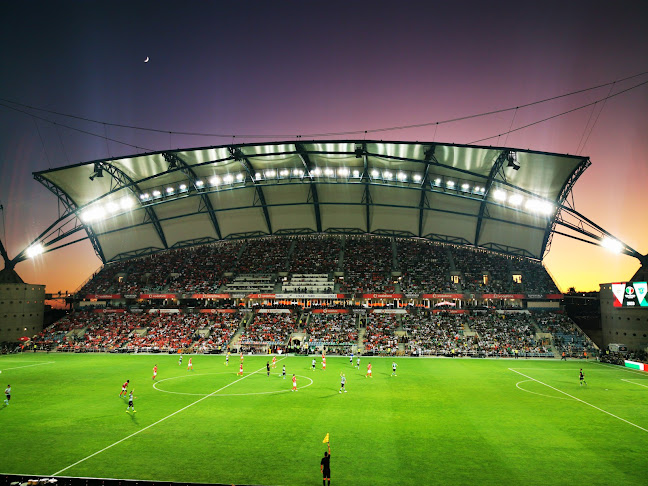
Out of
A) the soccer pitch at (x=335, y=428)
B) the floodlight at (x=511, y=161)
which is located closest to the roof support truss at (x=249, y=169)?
the soccer pitch at (x=335, y=428)

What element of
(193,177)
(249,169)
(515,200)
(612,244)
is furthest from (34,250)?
(612,244)

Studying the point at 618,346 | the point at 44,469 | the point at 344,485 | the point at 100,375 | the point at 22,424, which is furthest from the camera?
the point at 618,346

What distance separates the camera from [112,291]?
2675 inches

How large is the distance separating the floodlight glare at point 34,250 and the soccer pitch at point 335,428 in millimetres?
29831

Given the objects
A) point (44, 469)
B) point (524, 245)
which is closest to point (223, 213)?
point (524, 245)

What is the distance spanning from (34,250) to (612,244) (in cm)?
7755

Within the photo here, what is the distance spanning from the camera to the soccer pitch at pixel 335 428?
46.7 ft

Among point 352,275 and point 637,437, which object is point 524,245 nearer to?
point 352,275

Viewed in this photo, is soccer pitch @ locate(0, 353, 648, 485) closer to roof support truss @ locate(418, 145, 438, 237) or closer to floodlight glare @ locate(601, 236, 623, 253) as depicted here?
floodlight glare @ locate(601, 236, 623, 253)

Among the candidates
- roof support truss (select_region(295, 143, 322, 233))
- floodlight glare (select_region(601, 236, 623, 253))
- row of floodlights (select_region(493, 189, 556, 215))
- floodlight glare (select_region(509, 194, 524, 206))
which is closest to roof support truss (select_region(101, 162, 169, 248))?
roof support truss (select_region(295, 143, 322, 233))

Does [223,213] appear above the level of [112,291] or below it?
above

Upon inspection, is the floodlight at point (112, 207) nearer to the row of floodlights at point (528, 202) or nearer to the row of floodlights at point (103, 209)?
the row of floodlights at point (103, 209)

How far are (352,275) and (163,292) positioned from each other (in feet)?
102

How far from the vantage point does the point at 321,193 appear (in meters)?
62.2
